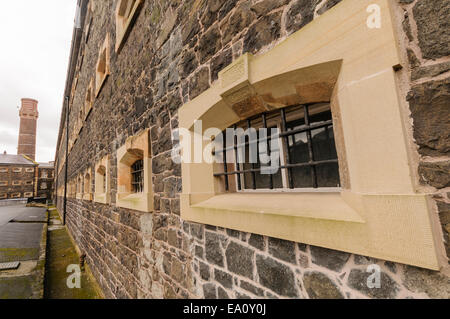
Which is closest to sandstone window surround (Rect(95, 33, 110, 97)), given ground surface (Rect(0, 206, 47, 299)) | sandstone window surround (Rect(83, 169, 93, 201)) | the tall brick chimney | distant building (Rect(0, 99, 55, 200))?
sandstone window surround (Rect(83, 169, 93, 201))

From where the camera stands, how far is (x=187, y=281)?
224cm

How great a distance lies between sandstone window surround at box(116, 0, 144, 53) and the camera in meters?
3.78

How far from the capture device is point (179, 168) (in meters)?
2.45

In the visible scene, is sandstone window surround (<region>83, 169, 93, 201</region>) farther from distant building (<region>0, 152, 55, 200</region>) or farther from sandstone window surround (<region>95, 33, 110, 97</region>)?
distant building (<region>0, 152, 55, 200</region>)

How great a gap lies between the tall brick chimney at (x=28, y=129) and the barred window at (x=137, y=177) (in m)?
51.5

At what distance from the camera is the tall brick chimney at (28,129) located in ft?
133

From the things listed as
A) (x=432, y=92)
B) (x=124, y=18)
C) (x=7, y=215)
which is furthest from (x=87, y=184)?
(x=7, y=215)

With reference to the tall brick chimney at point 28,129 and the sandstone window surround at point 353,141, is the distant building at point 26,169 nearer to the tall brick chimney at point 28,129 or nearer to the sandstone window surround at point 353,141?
the tall brick chimney at point 28,129


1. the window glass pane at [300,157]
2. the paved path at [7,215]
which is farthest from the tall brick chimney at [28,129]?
the window glass pane at [300,157]

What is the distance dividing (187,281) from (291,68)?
2274 mm

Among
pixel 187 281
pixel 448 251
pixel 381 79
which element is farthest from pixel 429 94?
pixel 187 281

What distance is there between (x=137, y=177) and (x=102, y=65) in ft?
13.2
